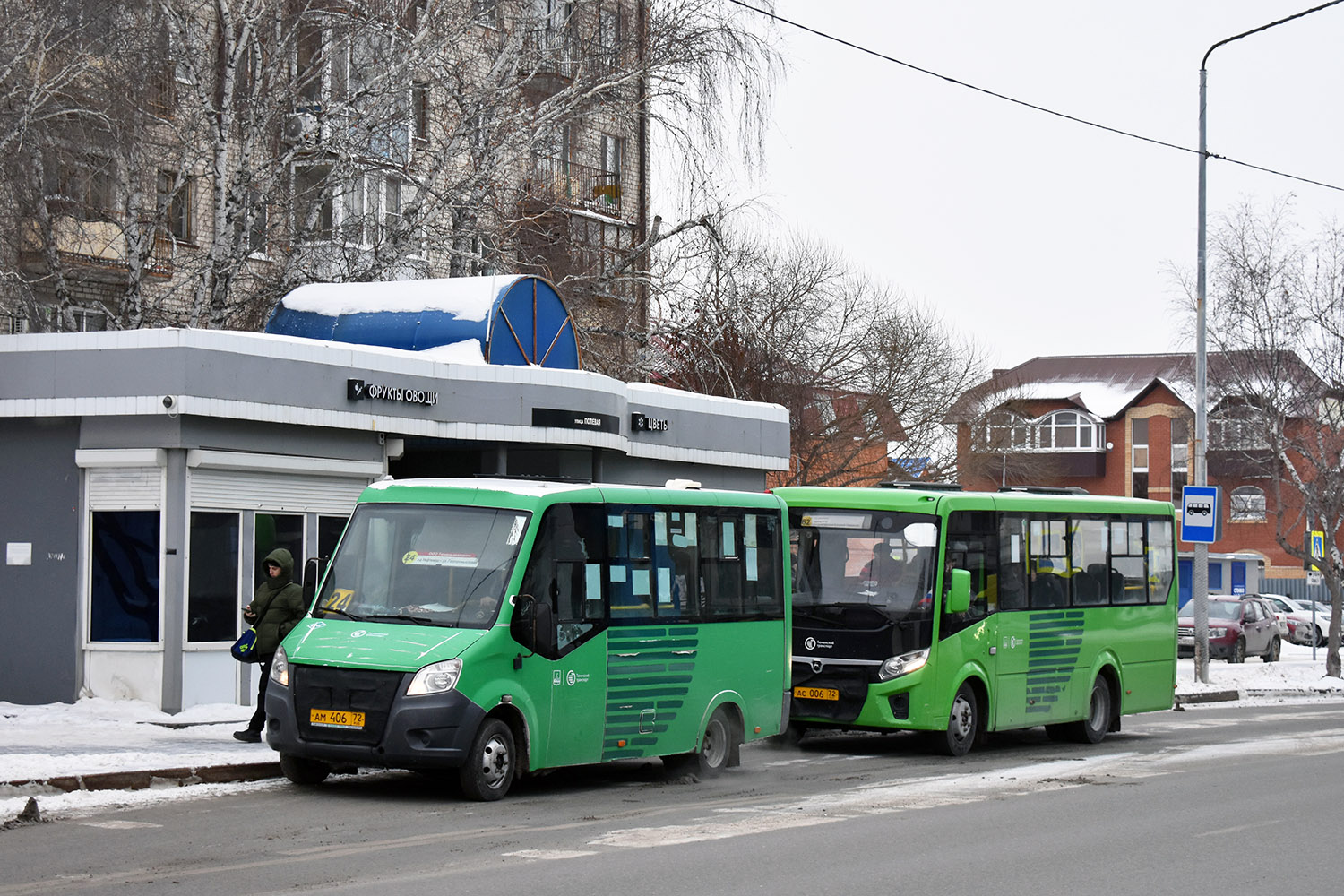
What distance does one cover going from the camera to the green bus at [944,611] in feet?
56.0

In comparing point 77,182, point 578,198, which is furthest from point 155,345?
point 578,198

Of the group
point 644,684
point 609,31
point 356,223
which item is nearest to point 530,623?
point 644,684

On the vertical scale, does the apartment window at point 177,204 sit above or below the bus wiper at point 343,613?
above

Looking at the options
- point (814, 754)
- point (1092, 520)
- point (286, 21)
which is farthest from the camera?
point (286, 21)

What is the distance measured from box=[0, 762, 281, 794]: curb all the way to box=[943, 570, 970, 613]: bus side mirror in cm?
658

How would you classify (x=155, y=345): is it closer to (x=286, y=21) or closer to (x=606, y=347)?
(x=286, y=21)

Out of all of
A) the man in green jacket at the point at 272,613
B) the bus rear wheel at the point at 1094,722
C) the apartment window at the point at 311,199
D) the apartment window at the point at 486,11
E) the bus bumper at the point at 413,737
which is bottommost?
the bus rear wheel at the point at 1094,722

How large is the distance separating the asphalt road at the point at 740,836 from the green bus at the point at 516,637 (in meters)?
0.43

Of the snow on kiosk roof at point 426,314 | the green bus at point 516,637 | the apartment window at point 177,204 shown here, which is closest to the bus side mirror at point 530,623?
the green bus at point 516,637

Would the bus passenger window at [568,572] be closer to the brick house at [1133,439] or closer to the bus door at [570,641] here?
the bus door at [570,641]

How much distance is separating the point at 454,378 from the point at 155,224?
179 inches

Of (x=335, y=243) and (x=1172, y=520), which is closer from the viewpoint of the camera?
(x=1172, y=520)

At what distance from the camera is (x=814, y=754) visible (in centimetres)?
1773

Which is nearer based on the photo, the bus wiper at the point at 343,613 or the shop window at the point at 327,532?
the bus wiper at the point at 343,613
